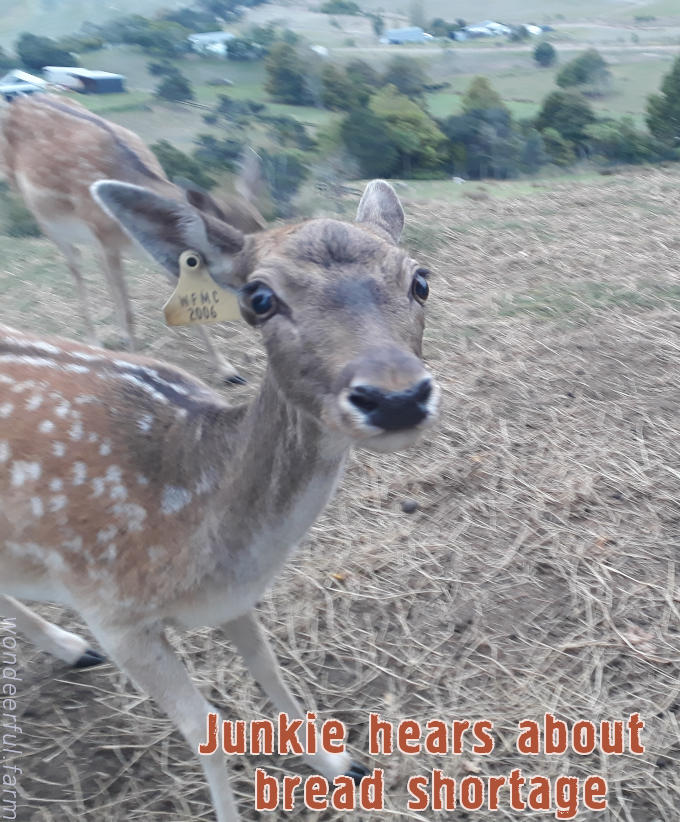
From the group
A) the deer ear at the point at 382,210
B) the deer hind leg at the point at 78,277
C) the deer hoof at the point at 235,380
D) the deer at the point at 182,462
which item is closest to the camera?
the deer at the point at 182,462

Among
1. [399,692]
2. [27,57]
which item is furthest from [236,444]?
[27,57]

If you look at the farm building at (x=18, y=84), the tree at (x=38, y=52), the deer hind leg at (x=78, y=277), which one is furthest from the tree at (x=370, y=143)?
the deer hind leg at (x=78, y=277)

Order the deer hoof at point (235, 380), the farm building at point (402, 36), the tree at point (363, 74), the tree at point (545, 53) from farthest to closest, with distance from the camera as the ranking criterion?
the tree at point (545, 53) → the farm building at point (402, 36) → the tree at point (363, 74) → the deer hoof at point (235, 380)

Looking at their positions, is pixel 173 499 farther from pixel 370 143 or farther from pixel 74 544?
pixel 370 143

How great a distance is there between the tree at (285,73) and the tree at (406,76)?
3.38 ft

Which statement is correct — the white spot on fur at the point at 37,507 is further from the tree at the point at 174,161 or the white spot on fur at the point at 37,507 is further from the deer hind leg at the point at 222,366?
the tree at the point at 174,161

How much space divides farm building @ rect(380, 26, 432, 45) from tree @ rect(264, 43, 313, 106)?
48.3 inches

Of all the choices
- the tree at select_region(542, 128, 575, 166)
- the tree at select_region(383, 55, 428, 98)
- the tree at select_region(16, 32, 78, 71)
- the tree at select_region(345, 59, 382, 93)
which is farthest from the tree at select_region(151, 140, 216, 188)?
the tree at select_region(542, 128, 575, 166)

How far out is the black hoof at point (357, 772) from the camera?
7.77 ft

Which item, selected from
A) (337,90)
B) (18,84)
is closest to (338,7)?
(337,90)

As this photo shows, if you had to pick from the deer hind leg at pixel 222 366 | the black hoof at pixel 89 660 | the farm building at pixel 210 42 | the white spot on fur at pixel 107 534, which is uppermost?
the farm building at pixel 210 42

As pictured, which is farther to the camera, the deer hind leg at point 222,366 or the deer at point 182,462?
the deer hind leg at point 222,366

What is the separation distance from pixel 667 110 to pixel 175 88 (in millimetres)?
6496

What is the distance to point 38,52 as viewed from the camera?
6.55 meters
